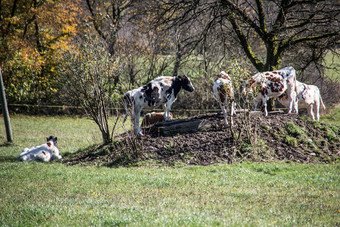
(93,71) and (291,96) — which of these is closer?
(93,71)

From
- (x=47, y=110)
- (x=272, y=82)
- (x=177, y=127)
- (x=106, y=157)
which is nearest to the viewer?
(x=106, y=157)

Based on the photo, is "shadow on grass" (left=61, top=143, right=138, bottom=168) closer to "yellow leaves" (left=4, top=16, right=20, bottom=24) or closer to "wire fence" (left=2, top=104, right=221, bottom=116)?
"wire fence" (left=2, top=104, right=221, bottom=116)

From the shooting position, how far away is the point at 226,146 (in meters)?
10.0

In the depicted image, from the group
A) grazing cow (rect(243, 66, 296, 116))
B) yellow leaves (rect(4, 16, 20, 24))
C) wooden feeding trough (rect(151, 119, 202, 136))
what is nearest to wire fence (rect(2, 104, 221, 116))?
yellow leaves (rect(4, 16, 20, 24))

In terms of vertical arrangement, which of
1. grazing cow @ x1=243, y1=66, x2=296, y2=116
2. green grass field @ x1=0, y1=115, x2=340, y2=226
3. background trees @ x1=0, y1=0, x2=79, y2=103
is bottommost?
green grass field @ x1=0, y1=115, x2=340, y2=226

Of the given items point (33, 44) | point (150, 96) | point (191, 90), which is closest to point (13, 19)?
point (33, 44)

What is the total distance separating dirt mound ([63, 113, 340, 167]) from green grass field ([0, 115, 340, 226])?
60cm

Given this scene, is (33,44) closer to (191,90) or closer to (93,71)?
(93,71)

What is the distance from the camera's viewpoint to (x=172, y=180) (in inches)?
308

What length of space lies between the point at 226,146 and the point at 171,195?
375 centimetres

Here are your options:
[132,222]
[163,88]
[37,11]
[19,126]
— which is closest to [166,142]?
[163,88]

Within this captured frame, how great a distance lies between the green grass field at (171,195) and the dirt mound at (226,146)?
597 mm

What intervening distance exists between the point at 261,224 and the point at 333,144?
696cm

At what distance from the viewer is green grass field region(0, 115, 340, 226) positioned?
5379 mm
